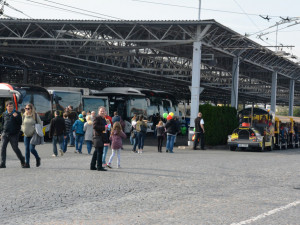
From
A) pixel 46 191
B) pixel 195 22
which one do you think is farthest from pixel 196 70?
pixel 46 191

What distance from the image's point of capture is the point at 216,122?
30297 millimetres

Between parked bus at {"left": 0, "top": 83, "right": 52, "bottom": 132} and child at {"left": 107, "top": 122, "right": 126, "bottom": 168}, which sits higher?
parked bus at {"left": 0, "top": 83, "right": 52, "bottom": 132}

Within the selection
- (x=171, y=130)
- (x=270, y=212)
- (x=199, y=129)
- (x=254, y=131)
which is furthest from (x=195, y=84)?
(x=270, y=212)

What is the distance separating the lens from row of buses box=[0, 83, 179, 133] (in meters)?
29.0

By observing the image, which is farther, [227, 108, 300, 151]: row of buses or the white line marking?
[227, 108, 300, 151]: row of buses

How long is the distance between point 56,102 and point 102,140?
1850cm

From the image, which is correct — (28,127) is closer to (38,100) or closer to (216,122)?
(38,100)

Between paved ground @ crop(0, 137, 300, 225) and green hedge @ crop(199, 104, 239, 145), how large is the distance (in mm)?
14732

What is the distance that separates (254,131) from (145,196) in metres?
20.2

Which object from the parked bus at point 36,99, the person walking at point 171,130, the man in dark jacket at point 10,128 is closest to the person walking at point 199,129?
the person walking at point 171,130

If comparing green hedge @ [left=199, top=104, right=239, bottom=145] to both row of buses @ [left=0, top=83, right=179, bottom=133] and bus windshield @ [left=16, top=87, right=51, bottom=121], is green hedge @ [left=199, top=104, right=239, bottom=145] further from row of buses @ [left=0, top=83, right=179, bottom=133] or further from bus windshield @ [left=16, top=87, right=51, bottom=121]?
bus windshield @ [left=16, top=87, right=51, bottom=121]

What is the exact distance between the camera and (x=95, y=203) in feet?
29.0

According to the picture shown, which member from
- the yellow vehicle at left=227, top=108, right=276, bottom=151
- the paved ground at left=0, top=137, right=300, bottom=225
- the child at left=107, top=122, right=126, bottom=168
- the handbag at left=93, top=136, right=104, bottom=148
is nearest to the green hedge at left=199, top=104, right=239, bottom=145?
the yellow vehicle at left=227, top=108, right=276, bottom=151

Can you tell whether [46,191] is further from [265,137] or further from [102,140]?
[265,137]
